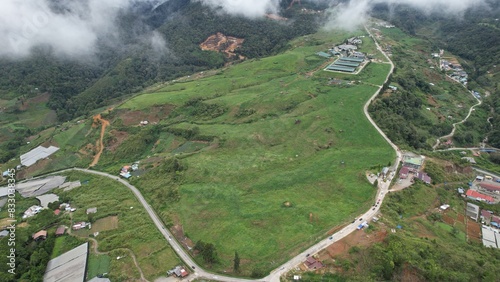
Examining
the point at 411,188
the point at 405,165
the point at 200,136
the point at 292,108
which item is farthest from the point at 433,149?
the point at 200,136

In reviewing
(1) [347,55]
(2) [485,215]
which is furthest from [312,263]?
(1) [347,55]

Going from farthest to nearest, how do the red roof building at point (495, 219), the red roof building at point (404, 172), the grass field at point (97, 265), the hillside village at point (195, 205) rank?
the red roof building at point (404, 172), the red roof building at point (495, 219), the hillside village at point (195, 205), the grass field at point (97, 265)

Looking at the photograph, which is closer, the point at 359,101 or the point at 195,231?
the point at 195,231

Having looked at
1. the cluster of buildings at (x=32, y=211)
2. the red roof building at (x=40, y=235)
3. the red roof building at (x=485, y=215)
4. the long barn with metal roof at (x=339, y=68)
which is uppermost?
the red roof building at (x=40, y=235)

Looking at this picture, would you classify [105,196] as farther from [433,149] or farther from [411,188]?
[433,149]

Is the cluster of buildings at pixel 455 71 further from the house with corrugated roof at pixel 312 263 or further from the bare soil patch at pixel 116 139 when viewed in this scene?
the bare soil patch at pixel 116 139

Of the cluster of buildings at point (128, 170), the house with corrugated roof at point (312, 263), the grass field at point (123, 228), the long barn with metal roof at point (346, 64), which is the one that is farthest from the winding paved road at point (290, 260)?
the long barn with metal roof at point (346, 64)

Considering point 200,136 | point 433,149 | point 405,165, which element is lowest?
point 433,149
